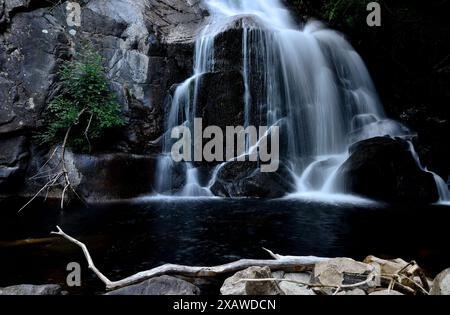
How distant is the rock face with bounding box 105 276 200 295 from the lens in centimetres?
352

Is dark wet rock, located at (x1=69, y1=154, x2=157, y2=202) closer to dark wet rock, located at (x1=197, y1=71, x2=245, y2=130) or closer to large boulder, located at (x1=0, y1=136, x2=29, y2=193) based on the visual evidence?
large boulder, located at (x1=0, y1=136, x2=29, y2=193)

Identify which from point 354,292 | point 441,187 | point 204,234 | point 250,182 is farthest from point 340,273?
point 441,187

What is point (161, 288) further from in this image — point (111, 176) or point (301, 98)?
point (301, 98)

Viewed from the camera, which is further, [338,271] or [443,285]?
[338,271]

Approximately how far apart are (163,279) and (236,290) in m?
0.78

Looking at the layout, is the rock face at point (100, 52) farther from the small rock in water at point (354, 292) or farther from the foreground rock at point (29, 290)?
the small rock in water at point (354, 292)

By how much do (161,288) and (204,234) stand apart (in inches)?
111

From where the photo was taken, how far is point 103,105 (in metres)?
9.55

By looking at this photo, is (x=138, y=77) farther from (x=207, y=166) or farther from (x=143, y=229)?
(x=143, y=229)

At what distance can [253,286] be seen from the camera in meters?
3.27

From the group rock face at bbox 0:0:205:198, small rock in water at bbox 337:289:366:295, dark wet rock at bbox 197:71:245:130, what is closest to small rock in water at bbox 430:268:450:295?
small rock in water at bbox 337:289:366:295

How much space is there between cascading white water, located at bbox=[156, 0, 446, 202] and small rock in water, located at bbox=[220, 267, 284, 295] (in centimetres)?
612

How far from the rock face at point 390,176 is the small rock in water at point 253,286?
6.44m

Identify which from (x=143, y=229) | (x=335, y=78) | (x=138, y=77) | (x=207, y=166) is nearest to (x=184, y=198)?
(x=207, y=166)
